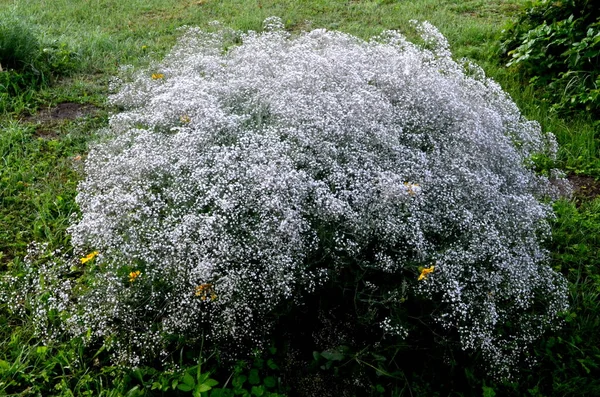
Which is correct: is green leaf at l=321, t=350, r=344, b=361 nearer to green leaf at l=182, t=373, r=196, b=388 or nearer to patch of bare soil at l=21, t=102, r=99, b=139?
green leaf at l=182, t=373, r=196, b=388

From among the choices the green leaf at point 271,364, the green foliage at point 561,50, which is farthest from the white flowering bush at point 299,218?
the green foliage at point 561,50

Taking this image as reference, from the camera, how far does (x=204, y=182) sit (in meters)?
2.58

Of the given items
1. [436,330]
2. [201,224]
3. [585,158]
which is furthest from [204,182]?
[585,158]

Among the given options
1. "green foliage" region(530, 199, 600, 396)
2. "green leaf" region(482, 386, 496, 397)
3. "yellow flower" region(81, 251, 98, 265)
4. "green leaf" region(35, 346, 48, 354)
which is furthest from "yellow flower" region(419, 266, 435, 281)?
"green leaf" region(35, 346, 48, 354)

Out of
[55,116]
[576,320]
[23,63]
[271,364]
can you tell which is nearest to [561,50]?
[576,320]

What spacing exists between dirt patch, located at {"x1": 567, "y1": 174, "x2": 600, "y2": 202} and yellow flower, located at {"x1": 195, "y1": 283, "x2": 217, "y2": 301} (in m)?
2.75

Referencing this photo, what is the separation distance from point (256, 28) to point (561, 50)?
3264 millimetres

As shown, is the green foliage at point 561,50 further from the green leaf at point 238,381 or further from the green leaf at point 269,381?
the green leaf at point 238,381

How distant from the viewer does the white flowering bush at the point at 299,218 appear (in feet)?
7.87

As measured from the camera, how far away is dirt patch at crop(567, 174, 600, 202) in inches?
152

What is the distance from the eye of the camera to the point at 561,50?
5.07 metres

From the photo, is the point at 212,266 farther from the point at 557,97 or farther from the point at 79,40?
the point at 79,40

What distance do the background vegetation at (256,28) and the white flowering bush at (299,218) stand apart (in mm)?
169

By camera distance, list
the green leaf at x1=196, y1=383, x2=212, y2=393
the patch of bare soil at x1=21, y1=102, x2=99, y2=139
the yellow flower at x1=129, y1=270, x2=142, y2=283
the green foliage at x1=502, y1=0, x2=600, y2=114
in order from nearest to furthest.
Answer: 1. the green leaf at x1=196, y1=383, x2=212, y2=393
2. the yellow flower at x1=129, y1=270, x2=142, y2=283
3. the patch of bare soil at x1=21, y1=102, x2=99, y2=139
4. the green foliage at x1=502, y1=0, x2=600, y2=114
